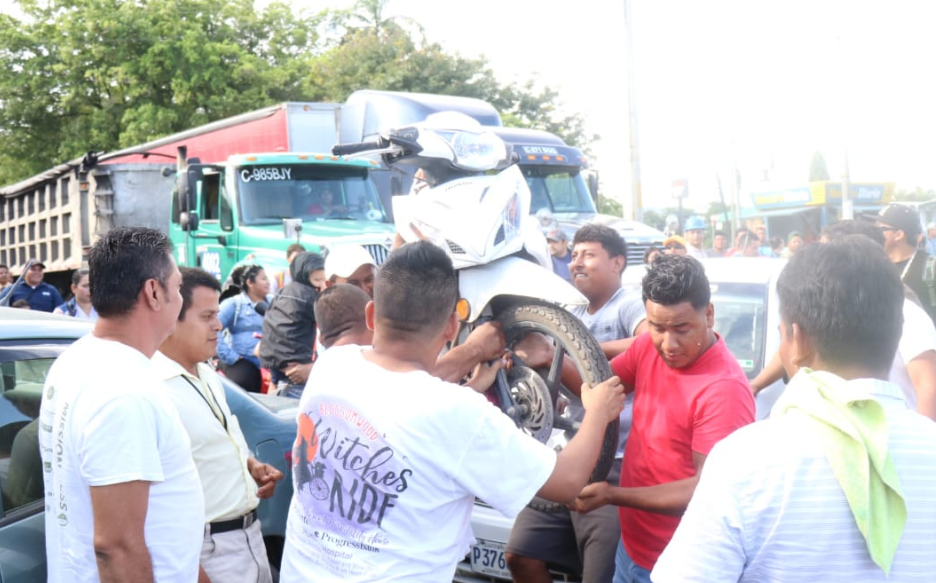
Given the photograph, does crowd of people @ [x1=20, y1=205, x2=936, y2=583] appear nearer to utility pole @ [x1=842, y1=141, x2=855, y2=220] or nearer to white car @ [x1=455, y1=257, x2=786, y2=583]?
white car @ [x1=455, y1=257, x2=786, y2=583]

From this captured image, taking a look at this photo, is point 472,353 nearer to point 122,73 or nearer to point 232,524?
point 232,524

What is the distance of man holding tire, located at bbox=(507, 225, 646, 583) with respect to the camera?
3191mm

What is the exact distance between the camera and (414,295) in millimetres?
2209

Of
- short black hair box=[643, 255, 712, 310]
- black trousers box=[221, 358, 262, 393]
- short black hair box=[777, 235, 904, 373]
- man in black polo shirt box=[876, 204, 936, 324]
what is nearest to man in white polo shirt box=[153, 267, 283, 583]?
short black hair box=[643, 255, 712, 310]

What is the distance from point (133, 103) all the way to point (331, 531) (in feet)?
88.4

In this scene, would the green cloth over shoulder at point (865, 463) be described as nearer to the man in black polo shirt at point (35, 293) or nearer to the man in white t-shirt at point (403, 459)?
the man in white t-shirt at point (403, 459)

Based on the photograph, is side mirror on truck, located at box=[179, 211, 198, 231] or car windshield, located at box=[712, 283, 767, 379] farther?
side mirror on truck, located at box=[179, 211, 198, 231]

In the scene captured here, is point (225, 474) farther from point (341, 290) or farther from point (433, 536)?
point (433, 536)

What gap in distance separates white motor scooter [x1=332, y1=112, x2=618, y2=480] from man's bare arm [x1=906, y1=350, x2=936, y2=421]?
3.47 ft

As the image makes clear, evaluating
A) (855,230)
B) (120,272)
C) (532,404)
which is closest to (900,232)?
(855,230)

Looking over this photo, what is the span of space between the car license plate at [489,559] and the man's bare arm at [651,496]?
1.18 m

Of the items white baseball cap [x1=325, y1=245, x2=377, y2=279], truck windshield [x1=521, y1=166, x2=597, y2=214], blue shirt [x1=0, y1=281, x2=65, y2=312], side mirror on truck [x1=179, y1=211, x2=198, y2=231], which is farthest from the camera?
truck windshield [x1=521, y1=166, x2=597, y2=214]

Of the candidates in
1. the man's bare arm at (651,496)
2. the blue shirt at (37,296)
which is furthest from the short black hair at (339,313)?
the blue shirt at (37,296)

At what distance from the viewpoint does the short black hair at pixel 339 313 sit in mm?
3244
